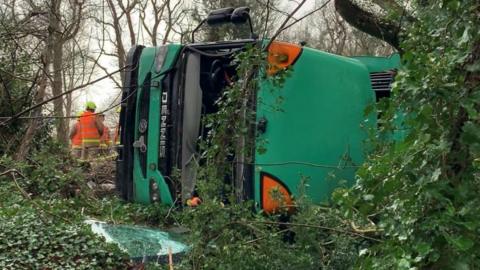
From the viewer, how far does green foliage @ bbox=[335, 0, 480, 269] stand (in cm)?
182

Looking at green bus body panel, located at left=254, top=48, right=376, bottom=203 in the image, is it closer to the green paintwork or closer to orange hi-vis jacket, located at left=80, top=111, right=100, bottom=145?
the green paintwork

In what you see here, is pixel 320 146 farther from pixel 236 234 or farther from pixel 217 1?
pixel 217 1

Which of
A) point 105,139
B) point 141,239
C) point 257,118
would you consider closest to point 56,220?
point 141,239

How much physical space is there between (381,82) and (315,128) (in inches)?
46.2

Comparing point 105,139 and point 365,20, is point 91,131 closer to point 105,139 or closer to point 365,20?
point 105,139

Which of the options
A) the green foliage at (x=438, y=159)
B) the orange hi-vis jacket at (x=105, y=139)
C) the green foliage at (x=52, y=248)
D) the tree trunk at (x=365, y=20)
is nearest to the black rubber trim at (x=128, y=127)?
the green foliage at (x=52, y=248)

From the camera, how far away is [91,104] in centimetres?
1219

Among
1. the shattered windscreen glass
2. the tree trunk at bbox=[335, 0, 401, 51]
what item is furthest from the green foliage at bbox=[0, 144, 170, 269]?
the tree trunk at bbox=[335, 0, 401, 51]

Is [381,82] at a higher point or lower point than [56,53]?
lower

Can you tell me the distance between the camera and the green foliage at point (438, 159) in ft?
5.96

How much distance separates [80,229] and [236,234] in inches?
63.6

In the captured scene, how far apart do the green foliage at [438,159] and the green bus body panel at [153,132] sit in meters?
3.22

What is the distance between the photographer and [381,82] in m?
5.45

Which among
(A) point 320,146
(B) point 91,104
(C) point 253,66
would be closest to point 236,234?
(C) point 253,66
